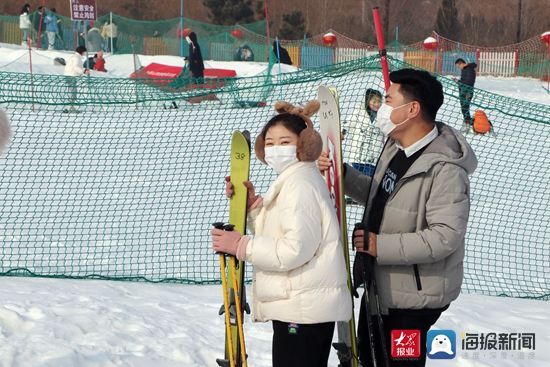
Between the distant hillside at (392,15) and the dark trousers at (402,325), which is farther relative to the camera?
the distant hillside at (392,15)

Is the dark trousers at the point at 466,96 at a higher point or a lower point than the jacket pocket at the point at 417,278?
higher

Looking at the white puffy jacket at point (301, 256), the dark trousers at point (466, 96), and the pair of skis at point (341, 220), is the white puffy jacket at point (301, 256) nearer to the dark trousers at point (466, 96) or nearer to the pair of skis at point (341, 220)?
the pair of skis at point (341, 220)

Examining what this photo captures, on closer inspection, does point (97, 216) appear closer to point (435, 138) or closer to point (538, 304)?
point (538, 304)

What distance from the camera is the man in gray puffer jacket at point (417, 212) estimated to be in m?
2.96

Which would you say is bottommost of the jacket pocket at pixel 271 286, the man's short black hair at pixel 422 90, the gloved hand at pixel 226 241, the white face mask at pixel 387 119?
the jacket pocket at pixel 271 286

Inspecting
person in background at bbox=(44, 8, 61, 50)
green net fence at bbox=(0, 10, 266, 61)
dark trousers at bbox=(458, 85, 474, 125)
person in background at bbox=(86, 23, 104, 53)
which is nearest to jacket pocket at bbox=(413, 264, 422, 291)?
dark trousers at bbox=(458, 85, 474, 125)

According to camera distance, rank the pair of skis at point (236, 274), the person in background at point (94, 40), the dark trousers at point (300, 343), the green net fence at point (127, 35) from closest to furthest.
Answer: the dark trousers at point (300, 343), the pair of skis at point (236, 274), the person in background at point (94, 40), the green net fence at point (127, 35)

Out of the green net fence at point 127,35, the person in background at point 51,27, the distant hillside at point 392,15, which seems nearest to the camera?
the person in background at point 51,27

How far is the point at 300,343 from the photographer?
3.04 meters

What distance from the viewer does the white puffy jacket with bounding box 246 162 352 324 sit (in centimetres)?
293

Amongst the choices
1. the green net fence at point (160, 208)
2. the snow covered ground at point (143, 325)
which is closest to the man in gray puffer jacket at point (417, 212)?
the snow covered ground at point (143, 325)

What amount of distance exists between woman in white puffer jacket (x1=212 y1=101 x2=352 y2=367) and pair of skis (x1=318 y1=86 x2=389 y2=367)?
15 cm

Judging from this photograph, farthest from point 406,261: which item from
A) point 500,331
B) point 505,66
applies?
point 505,66

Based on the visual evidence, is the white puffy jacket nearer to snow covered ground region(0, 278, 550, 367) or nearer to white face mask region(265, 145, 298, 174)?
white face mask region(265, 145, 298, 174)
